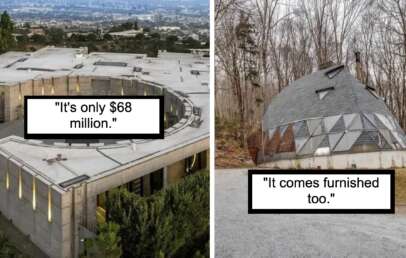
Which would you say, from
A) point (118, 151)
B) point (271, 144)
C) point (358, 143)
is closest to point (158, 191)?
point (118, 151)

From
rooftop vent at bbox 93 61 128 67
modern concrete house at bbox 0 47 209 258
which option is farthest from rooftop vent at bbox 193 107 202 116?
rooftop vent at bbox 93 61 128 67

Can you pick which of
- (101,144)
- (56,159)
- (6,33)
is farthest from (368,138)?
(6,33)

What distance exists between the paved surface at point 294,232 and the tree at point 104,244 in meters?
0.55

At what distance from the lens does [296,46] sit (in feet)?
8.54

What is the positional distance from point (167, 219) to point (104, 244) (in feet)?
1.12

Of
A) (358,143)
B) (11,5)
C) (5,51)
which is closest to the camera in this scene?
(358,143)

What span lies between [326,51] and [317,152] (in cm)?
52

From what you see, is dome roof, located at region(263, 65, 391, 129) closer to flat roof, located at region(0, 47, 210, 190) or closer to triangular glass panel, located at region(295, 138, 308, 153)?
triangular glass panel, located at region(295, 138, 308, 153)

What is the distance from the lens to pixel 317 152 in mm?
2596

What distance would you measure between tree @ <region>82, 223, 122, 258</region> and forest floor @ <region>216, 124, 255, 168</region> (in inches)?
25.3

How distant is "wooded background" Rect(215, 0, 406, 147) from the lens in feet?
8.32

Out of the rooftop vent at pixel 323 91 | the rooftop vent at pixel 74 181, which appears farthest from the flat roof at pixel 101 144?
the rooftop vent at pixel 323 91

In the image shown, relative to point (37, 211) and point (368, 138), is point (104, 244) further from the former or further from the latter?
point (368, 138)

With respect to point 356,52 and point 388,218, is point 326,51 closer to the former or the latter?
point 356,52
